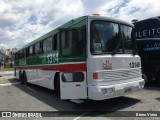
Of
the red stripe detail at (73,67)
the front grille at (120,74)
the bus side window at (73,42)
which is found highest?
the bus side window at (73,42)

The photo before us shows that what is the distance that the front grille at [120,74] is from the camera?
755cm

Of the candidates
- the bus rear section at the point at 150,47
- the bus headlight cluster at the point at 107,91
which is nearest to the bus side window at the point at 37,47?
the bus rear section at the point at 150,47

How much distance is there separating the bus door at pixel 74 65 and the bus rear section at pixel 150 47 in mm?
5158

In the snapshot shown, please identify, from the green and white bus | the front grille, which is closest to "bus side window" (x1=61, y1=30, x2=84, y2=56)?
the green and white bus

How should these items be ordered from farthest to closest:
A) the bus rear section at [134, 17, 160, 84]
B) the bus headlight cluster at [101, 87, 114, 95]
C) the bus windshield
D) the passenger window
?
the bus rear section at [134, 17, 160, 84], the passenger window, the bus windshield, the bus headlight cluster at [101, 87, 114, 95]

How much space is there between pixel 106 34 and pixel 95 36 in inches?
15.8

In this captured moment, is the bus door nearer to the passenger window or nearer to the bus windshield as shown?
the bus windshield

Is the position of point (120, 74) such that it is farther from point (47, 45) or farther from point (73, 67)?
point (47, 45)

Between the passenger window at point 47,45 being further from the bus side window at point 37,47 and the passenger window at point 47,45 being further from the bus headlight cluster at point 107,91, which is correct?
the bus headlight cluster at point 107,91

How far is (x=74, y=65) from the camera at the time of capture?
7.95 m

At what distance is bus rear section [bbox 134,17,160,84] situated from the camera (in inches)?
462

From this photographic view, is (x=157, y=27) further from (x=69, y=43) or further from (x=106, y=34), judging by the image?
(x=69, y=43)

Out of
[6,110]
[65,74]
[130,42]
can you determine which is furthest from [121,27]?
[6,110]

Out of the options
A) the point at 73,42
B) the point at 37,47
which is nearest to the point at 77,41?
the point at 73,42
